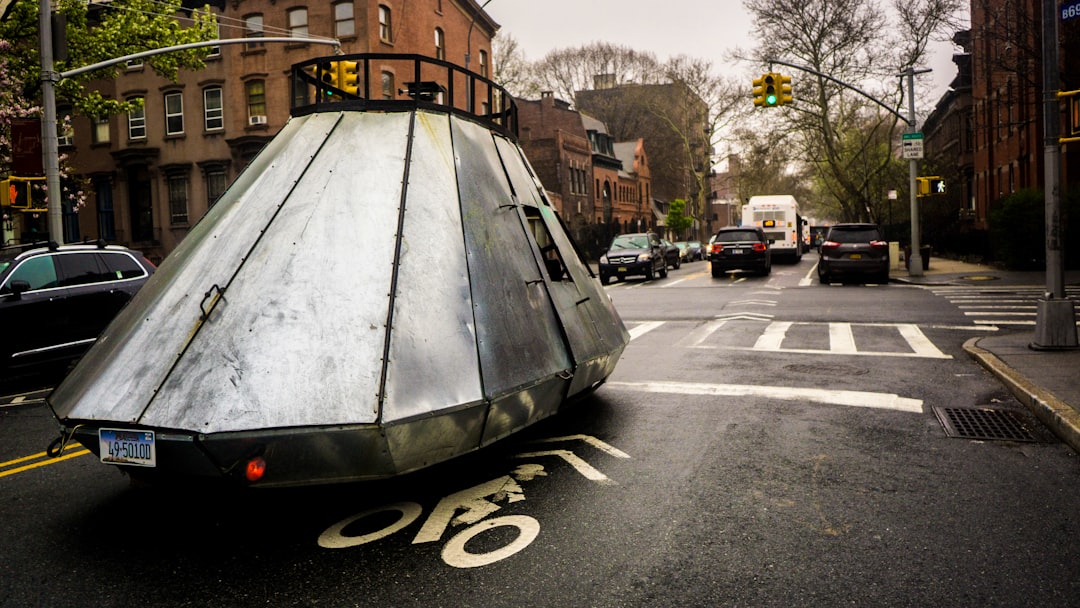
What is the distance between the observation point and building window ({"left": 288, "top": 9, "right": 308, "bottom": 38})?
120 feet

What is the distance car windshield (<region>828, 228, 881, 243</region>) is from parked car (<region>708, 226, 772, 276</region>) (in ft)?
13.1

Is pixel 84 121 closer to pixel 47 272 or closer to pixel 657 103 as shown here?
pixel 47 272

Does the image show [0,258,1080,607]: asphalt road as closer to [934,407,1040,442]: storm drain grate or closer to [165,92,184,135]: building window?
[934,407,1040,442]: storm drain grate

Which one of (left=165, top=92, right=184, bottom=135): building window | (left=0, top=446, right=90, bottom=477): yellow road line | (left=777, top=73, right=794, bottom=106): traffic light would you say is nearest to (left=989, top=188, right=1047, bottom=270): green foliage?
(left=777, top=73, right=794, bottom=106): traffic light

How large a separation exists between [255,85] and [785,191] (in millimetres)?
83638

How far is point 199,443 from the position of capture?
4223mm

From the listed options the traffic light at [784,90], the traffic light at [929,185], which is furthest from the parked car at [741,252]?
the traffic light at [929,185]

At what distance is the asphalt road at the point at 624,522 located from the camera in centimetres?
386

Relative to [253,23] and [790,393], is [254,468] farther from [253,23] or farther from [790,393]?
[253,23]

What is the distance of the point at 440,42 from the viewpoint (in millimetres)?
41469

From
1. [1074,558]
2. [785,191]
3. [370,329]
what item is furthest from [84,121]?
[785,191]

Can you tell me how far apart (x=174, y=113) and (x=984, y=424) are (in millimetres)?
40206

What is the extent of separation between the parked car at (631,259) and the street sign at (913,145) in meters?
9.05

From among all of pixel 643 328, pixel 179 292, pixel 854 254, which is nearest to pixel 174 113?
pixel 854 254
